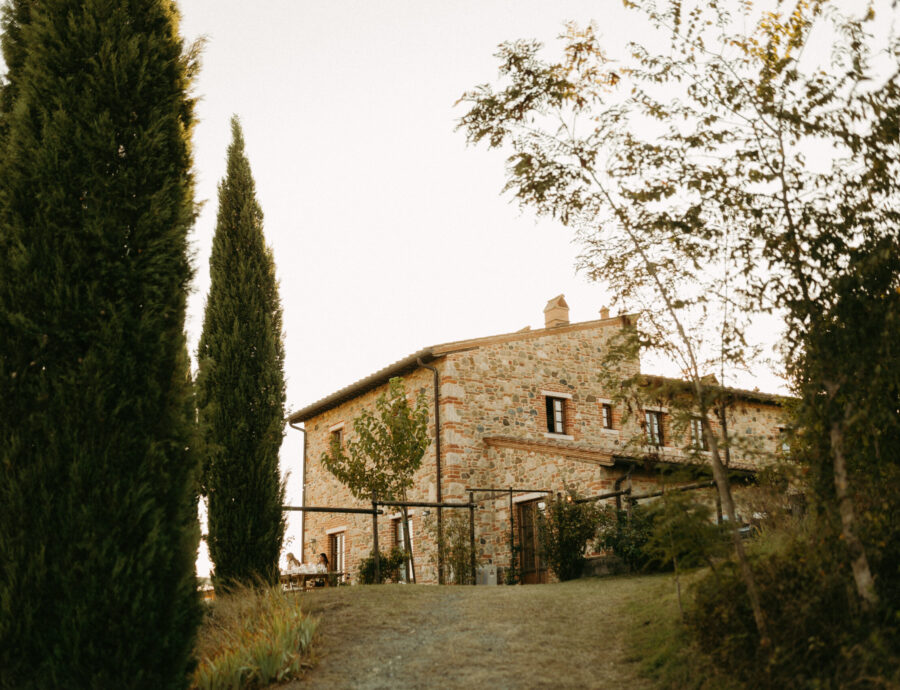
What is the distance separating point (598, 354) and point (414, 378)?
4.75m

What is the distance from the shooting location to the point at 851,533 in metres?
→ 4.86

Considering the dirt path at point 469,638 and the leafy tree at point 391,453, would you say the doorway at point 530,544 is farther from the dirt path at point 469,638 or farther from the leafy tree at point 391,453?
the dirt path at point 469,638

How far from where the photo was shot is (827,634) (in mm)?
4840

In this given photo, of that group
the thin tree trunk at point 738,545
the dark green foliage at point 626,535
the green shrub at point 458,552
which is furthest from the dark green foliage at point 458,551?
the thin tree trunk at point 738,545

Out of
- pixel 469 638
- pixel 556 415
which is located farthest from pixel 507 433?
pixel 469 638

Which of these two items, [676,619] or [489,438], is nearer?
[676,619]

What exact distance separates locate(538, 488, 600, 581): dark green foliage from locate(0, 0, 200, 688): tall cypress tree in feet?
24.7

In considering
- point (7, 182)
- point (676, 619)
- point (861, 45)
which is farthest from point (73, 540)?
point (861, 45)

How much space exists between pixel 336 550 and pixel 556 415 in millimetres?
6931

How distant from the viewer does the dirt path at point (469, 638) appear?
5.95m

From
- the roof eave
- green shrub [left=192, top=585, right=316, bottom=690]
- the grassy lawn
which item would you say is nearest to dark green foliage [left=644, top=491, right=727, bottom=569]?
the grassy lawn

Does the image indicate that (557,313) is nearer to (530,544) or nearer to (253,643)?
(530,544)

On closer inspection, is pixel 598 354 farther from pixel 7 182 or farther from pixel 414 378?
pixel 7 182

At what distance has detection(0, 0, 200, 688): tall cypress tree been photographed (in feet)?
16.3
